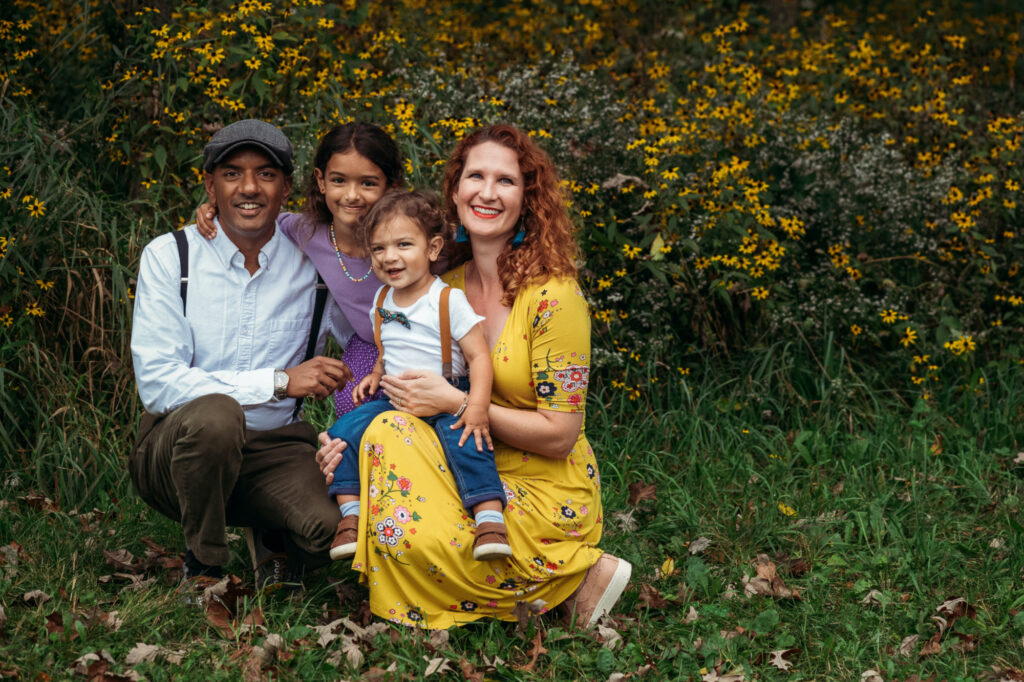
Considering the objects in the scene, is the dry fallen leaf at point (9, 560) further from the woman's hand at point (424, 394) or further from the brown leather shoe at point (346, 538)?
the woman's hand at point (424, 394)

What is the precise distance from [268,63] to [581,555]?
278 centimetres

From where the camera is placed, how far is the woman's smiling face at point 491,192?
3232 mm

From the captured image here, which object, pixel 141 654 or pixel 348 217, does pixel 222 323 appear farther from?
pixel 141 654

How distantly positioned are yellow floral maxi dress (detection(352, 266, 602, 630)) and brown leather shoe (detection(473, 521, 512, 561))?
0.20 feet

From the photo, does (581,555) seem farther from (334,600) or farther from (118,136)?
(118,136)

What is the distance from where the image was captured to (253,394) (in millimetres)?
3297

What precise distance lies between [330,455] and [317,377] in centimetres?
26

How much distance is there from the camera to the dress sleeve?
3174 millimetres

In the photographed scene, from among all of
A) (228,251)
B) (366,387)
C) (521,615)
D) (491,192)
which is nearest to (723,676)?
(521,615)

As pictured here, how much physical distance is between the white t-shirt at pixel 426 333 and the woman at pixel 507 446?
0.28 feet

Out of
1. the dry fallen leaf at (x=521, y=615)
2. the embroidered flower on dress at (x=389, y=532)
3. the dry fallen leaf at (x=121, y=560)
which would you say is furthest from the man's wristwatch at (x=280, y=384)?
the dry fallen leaf at (x=521, y=615)

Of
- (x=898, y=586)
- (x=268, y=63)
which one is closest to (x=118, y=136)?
(x=268, y=63)

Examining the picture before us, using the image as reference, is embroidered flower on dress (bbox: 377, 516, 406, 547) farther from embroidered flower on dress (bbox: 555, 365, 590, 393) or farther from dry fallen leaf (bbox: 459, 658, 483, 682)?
embroidered flower on dress (bbox: 555, 365, 590, 393)

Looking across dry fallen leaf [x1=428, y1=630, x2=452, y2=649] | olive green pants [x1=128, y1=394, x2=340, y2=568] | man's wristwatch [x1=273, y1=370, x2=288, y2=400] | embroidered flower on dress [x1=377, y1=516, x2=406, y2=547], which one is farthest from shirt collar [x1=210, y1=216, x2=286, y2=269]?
dry fallen leaf [x1=428, y1=630, x2=452, y2=649]
